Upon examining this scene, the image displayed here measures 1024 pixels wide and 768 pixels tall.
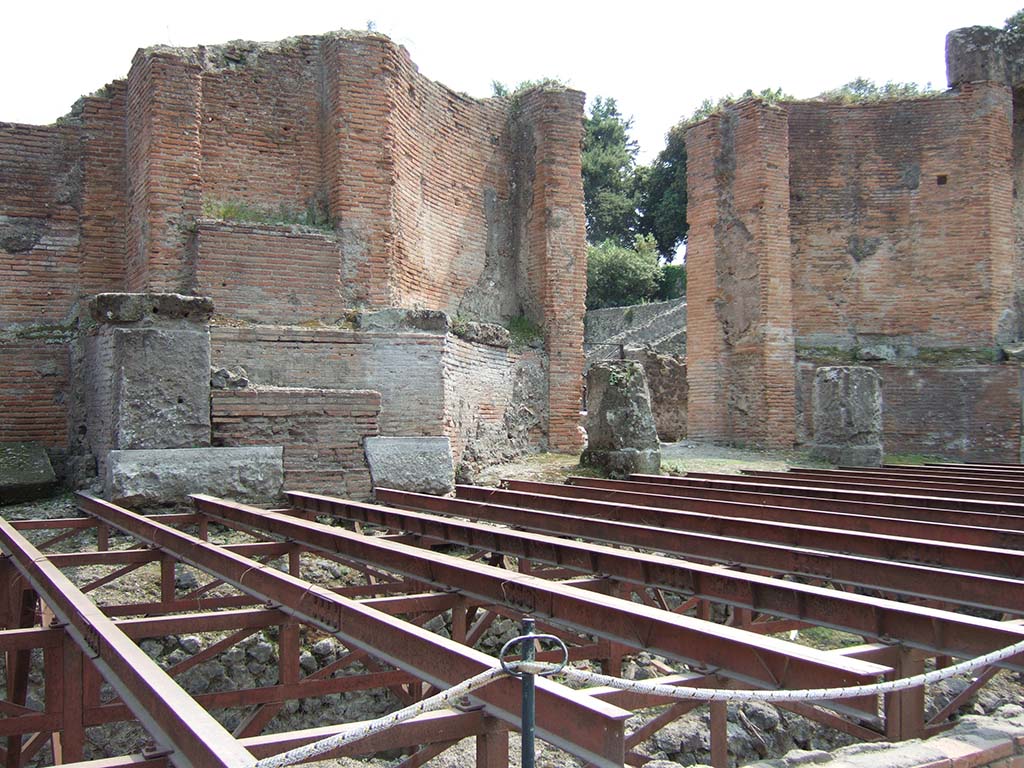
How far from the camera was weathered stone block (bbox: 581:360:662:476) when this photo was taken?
10.9 metres

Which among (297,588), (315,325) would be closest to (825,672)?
(297,588)

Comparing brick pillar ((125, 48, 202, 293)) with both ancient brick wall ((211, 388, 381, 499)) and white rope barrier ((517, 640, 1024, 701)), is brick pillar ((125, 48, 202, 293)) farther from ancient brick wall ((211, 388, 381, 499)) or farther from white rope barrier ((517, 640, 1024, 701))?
white rope barrier ((517, 640, 1024, 701))

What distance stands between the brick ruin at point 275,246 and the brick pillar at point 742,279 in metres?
5.26

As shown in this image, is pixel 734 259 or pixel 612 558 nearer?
pixel 612 558

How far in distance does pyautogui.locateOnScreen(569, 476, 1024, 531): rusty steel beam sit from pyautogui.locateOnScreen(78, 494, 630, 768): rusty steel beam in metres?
3.51

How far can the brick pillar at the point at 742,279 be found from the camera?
15.8 metres

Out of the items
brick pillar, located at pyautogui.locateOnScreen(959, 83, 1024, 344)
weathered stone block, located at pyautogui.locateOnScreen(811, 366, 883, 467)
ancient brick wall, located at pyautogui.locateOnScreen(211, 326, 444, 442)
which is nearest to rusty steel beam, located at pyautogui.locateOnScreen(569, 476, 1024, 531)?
ancient brick wall, located at pyautogui.locateOnScreen(211, 326, 444, 442)

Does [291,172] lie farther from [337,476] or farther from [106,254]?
[337,476]

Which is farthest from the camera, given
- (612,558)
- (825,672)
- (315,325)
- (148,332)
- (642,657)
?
(315,325)

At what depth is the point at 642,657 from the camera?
6793mm

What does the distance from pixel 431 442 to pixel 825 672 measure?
6005mm

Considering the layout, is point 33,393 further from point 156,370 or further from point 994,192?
point 994,192

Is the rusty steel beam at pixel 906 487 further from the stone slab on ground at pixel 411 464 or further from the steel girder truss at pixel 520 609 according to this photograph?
the stone slab on ground at pixel 411 464

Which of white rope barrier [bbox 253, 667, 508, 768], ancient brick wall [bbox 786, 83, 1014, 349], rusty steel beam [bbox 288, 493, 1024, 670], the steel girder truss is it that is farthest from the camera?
ancient brick wall [bbox 786, 83, 1014, 349]
